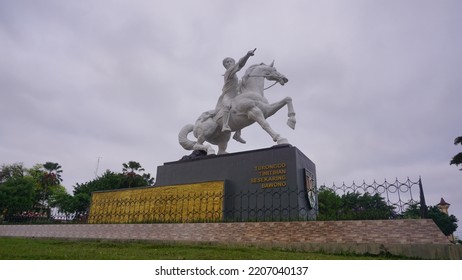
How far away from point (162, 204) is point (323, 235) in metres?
6.00

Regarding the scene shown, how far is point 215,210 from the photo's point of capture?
1011 cm

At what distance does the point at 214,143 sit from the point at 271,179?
3.80 meters

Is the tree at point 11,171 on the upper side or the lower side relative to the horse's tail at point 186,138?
upper

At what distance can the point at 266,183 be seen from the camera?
988 cm

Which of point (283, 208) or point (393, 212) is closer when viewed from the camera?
point (393, 212)

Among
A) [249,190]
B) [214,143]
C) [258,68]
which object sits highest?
[258,68]

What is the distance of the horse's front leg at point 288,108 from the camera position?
1033 cm

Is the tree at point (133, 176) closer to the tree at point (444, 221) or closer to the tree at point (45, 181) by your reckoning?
the tree at point (45, 181)

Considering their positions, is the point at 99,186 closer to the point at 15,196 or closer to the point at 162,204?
the point at 15,196

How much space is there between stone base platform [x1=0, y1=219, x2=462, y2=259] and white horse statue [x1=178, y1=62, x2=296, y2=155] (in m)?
3.24

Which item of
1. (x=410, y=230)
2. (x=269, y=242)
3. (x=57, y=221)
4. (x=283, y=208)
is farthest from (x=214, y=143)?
(x=410, y=230)

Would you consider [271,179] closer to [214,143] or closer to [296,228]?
[296,228]

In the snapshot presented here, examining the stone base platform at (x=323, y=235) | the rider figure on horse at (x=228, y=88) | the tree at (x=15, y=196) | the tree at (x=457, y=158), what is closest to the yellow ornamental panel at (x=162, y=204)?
the stone base platform at (x=323, y=235)

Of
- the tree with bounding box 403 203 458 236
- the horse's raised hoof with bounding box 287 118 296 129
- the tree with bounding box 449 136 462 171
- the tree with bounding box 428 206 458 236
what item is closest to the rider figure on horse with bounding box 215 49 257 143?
the horse's raised hoof with bounding box 287 118 296 129
